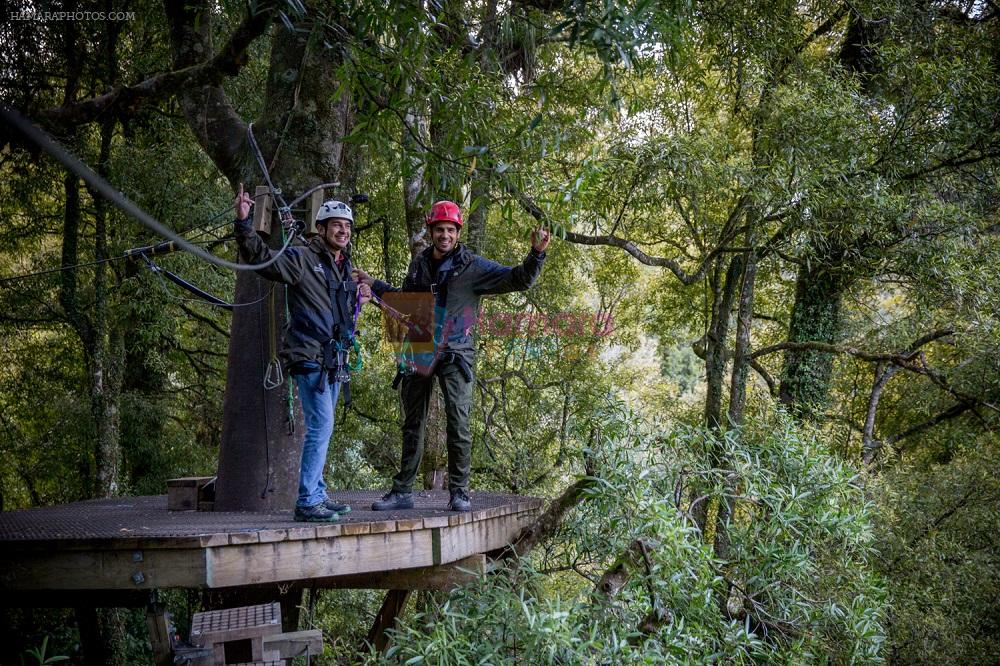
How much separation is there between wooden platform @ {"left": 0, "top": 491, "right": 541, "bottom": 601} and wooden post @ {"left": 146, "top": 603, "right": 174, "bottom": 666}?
0.47 m

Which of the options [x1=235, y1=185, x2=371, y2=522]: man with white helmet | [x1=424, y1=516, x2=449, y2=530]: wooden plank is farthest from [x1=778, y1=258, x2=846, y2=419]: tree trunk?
[x1=235, y1=185, x2=371, y2=522]: man with white helmet

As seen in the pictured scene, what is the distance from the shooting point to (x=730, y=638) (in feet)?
17.0

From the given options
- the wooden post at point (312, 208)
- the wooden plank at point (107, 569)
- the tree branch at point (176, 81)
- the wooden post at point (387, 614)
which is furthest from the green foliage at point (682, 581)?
the tree branch at point (176, 81)

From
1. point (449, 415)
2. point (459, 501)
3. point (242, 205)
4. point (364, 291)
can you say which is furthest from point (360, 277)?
point (459, 501)

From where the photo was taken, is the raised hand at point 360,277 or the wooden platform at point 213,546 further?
the raised hand at point 360,277

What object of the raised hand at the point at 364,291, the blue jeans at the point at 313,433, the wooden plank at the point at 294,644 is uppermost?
the raised hand at the point at 364,291

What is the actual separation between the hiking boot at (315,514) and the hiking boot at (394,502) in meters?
0.77

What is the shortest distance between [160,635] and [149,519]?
0.92 meters

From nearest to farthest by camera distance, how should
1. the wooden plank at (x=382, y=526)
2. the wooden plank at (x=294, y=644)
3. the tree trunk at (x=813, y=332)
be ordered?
the wooden plank at (x=294, y=644), the wooden plank at (x=382, y=526), the tree trunk at (x=813, y=332)

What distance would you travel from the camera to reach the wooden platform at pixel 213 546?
13.0ft

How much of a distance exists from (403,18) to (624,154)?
4624mm

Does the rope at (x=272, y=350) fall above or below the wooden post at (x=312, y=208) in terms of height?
below

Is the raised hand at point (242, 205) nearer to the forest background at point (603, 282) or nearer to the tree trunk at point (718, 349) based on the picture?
the forest background at point (603, 282)

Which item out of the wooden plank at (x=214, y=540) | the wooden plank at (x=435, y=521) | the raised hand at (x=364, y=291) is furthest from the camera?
the raised hand at (x=364, y=291)
